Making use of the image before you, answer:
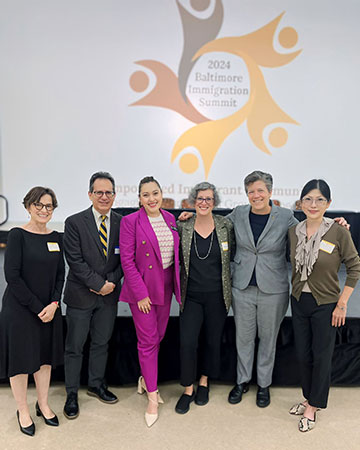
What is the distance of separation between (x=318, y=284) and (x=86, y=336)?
145cm

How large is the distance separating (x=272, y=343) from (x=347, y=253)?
780 mm

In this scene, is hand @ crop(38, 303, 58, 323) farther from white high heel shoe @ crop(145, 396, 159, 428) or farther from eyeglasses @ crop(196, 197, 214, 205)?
eyeglasses @ crop(196, 197, 214, 205)

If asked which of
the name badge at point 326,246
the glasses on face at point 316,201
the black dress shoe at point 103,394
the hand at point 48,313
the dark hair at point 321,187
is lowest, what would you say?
the black dress shoe at point 103,394

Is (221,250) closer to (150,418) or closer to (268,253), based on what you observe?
(268,253)

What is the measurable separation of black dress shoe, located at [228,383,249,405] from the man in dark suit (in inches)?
37.8

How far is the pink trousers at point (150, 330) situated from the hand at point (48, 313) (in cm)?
45

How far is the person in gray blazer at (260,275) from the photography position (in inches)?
75.5

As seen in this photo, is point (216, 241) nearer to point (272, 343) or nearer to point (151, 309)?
point (151, 309)

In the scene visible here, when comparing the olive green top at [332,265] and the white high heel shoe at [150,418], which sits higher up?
the olive green top at [332,265]

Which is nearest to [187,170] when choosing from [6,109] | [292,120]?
[292,120]

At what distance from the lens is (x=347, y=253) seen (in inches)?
67.0

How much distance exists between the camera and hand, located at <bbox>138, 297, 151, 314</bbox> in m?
1.86

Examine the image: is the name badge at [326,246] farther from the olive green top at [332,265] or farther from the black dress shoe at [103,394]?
the black dress shoe at [103,394]

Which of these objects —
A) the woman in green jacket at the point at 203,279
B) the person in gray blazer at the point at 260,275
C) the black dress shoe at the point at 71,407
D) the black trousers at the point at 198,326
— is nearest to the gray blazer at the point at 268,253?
the person in gray blazer at the point at 260,275
